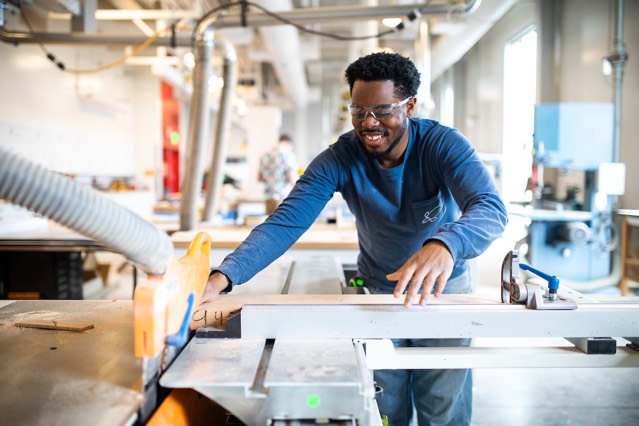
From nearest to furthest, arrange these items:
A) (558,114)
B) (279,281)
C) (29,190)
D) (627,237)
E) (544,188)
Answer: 1. (29,190)
2. (279,281)
3. (627,237)
4. (558,114)
5. (544,188)

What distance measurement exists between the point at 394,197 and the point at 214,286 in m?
0.60

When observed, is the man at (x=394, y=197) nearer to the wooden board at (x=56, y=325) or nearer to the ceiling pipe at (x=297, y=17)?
the wooden board at (x=56, y=325)

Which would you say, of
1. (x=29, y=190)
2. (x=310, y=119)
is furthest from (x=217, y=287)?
(x=310, y=119)

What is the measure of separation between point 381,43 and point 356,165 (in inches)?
248

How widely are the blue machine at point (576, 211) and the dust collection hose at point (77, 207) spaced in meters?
4.15

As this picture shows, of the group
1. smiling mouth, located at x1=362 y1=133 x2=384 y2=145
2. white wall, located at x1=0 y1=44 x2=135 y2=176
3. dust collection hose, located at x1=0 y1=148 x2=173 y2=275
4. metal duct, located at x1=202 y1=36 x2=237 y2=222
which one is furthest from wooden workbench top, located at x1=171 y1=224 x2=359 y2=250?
white wall, located at x1=0 y1=44 x2=135 y2=176

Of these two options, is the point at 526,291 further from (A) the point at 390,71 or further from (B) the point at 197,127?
(B) the point at 197,127

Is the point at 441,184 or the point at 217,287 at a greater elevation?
the point at 441,184

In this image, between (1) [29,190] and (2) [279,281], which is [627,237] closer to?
(2) [279,281]

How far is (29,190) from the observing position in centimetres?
54

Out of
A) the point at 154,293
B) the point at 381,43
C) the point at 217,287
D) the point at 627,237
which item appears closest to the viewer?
the point at 154,293

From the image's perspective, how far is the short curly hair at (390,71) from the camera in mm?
1272

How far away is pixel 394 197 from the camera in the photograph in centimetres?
137

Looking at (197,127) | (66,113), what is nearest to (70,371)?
(197,127)
